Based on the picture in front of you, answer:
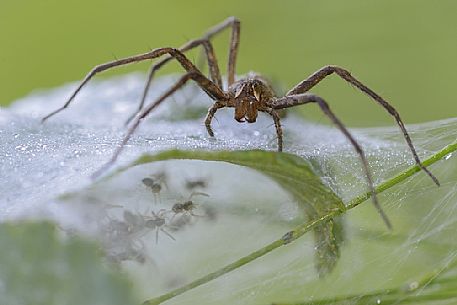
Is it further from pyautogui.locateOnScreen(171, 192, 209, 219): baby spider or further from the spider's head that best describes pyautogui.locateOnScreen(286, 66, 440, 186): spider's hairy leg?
pyautogui.locateOnScreen(171, 192, 209, 219): baby spider

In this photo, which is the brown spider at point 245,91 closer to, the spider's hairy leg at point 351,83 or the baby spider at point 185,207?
the spider's hairy leg at point 351,83

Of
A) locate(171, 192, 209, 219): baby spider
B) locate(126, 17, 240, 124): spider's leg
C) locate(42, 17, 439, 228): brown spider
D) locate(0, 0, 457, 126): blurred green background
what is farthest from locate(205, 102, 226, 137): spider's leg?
locate(0, 0, 457, 126): blurred green background

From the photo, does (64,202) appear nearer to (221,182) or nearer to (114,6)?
(221,182)

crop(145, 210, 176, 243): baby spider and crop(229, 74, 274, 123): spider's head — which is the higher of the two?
crop(229, 74, 274, 123): spider's head

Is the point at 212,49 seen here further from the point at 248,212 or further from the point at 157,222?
the point at 157,222

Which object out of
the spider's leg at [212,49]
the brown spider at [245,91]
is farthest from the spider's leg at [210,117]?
the spider's leg at [212,49]

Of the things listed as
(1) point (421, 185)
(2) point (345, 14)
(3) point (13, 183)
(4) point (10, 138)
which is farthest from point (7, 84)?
(1) point (421, 185)
